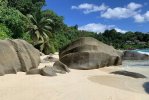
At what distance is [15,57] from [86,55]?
5139mm

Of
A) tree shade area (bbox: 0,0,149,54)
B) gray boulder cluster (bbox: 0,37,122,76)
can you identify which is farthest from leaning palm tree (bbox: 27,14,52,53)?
gray boulder cluster (bbox: 0,37,122,76)

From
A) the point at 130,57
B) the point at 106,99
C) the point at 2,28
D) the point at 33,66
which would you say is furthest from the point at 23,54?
the point at 130,57

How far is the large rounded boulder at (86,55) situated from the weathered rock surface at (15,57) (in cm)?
304

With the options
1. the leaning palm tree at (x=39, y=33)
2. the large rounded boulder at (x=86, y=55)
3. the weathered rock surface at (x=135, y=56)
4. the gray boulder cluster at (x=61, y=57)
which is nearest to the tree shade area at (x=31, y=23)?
the leaning palm tree at (x=39, y=33)

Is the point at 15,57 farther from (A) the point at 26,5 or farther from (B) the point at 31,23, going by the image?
(A) the point at 26,5

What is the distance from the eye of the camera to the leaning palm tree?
1512 inches

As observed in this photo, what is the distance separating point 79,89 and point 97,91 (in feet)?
1.79

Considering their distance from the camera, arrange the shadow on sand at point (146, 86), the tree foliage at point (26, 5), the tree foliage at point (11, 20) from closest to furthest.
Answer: the shadow on sand at point (146, 86) → the tree foliage at point (11, 20) → the tree foliage at point (26, 5)

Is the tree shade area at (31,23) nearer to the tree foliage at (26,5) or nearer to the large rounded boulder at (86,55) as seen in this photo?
the tree foliage at (26,5)

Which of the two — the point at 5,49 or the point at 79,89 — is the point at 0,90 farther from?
the point at 5,49

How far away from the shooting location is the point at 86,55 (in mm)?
Result: 15789

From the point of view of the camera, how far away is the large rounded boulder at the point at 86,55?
1559cm

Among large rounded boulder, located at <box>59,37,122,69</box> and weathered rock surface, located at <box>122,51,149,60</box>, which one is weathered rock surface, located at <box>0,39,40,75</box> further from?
weathered rock surface, located at <box>122,51,149,60</box>

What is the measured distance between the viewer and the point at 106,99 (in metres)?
7.77
